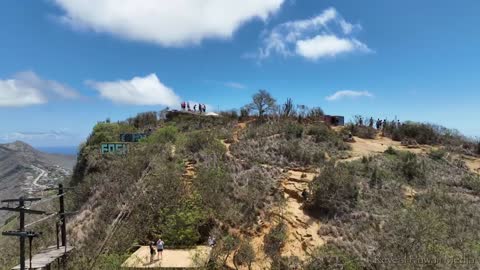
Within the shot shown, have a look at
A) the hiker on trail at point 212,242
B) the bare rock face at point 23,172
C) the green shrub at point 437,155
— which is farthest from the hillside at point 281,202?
the bare rock face at point 23,172

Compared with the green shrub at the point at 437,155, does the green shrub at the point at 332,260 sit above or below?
below

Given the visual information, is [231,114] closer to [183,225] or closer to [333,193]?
[333,193]

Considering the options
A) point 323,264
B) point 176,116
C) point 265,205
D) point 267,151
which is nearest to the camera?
point 323,264

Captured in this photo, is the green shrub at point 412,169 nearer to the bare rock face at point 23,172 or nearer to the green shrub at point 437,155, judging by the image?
the green shrub at point 437,155

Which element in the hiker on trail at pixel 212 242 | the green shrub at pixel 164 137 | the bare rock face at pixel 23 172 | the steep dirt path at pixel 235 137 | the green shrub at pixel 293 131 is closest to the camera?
the hiker on trail at pixel 212 242

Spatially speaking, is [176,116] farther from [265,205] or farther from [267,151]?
[265,205]

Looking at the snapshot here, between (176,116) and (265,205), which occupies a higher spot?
(176,116)

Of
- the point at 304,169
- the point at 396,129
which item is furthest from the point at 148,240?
the point at 396,129
